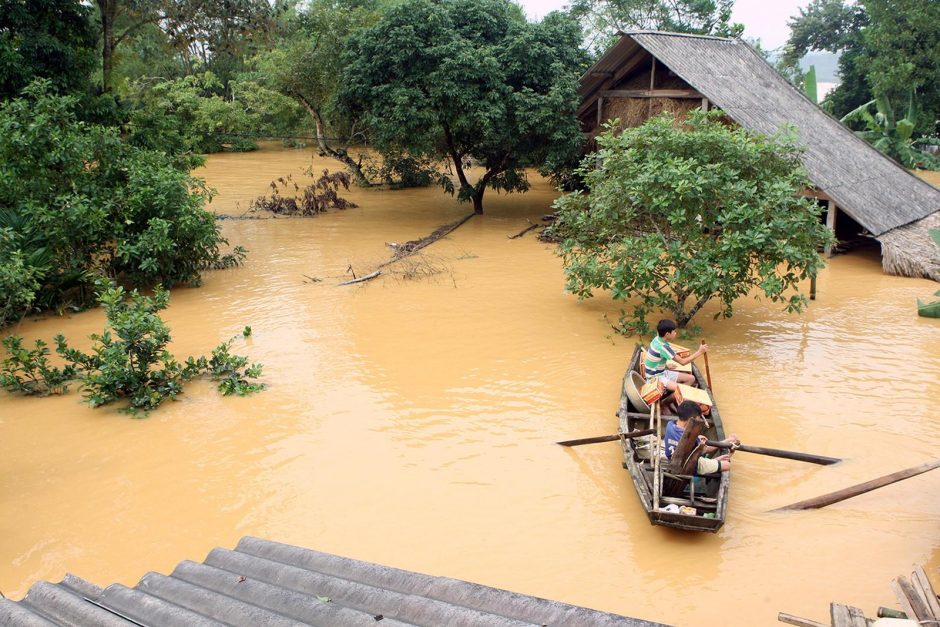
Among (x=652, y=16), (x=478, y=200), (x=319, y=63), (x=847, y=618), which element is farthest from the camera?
(x=652, y=16)

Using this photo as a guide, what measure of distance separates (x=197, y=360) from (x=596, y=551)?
5.84 metres

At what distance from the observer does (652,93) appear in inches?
621

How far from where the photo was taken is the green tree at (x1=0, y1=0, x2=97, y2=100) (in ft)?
40.2

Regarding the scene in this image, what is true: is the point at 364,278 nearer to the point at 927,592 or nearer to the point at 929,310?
the point at 929,310

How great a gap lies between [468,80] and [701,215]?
7.42 meters

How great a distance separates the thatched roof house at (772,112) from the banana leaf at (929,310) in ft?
6.44

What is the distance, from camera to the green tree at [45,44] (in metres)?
12.2

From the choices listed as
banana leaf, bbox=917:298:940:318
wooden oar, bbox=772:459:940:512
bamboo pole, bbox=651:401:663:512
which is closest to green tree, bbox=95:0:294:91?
bamboo pole, bbox=651:401:663:512

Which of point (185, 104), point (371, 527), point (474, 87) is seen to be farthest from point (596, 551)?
point (185, 104)

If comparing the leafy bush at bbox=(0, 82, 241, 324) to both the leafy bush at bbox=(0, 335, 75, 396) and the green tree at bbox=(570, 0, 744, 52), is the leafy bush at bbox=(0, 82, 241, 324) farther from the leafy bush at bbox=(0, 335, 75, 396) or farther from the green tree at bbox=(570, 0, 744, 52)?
the green tree at bbox=(570, 0, 744, 52)

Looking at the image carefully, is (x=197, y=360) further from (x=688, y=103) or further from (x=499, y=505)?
(x=688, y=103)

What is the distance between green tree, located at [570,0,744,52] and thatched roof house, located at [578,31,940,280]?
964cm

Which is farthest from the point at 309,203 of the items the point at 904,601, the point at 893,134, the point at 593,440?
the point at 893,134

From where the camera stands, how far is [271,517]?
6.61 m
